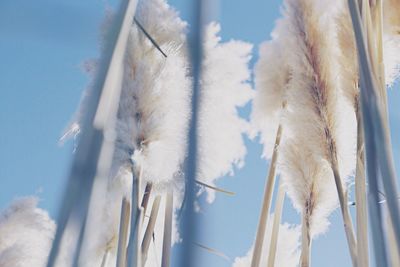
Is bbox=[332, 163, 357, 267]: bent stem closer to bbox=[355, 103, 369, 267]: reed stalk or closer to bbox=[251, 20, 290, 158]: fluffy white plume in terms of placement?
bbox=[355, 103, 369, 267]: reed stalk

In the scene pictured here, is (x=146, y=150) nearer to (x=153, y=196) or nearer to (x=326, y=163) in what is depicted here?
(x=153, y=196)

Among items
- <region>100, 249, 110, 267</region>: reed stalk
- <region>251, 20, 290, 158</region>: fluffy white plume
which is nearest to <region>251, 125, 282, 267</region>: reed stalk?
<region>251, 20, 290, 158</region>: fluffy white plume

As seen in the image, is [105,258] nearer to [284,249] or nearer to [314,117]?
[284,249]

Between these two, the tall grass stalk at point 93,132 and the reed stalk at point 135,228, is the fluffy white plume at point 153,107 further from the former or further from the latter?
the tall grass stalk at point 93,132

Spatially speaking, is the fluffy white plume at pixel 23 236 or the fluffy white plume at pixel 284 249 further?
the fluffy white plume at pixel 284 249

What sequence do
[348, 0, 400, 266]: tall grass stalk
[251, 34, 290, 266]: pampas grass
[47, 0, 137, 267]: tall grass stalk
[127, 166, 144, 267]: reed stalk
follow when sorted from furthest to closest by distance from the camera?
[251, 34, 290, 266]: pampas grass < [127, 166, 144, 267]: reed stalk < [348, 0, 400, 266]: tall grass stalk < [47, 0, 137, 267]: tall grass stalk

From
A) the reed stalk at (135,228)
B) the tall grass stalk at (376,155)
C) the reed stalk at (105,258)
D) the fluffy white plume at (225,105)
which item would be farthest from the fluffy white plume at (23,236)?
the tall grass stalk at (376,155)
